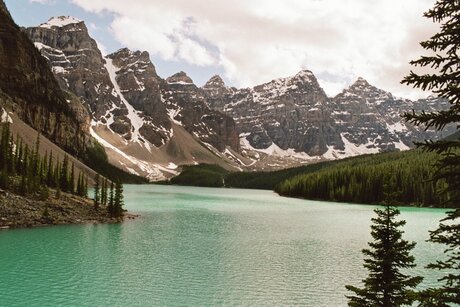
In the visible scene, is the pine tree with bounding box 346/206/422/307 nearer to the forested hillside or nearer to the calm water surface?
the calm water surface

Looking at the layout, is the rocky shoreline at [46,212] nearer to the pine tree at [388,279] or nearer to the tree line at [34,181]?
the tree line at [34,181]

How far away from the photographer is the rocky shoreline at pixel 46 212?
6519 centimetres

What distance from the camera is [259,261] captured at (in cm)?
4884

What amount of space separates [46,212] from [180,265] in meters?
33.9

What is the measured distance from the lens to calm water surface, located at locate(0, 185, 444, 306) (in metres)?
34.3

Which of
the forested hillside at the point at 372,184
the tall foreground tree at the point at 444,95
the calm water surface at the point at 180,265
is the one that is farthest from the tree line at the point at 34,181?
the forested hillside at the point at 372,184

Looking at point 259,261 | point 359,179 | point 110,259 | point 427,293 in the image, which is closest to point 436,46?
point 427,293

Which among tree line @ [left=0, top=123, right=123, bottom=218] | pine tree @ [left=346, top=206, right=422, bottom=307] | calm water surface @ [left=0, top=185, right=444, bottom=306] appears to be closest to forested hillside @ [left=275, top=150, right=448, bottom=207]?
calm water surface @ [left=0, top=185, right=444, bottom=306]

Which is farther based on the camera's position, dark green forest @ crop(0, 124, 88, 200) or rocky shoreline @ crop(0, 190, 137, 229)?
dark green forest @ crop(0, 124, 88, 200)

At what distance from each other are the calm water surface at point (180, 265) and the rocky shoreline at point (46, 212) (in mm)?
3030

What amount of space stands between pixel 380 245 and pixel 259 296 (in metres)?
18.8

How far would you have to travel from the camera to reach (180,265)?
149ft

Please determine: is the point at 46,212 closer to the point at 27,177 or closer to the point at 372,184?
the point at 27,177

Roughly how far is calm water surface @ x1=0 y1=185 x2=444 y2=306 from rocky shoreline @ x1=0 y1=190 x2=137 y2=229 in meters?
3.03
